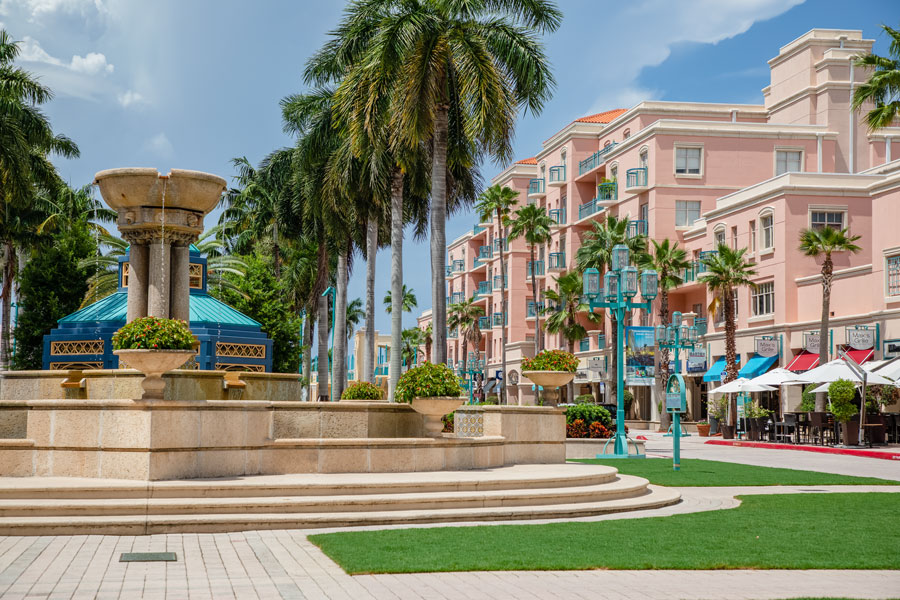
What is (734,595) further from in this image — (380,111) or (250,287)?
(250,287)

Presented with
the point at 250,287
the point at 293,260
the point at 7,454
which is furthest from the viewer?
the point at 293,260

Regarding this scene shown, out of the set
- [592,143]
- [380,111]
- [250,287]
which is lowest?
[250,287]

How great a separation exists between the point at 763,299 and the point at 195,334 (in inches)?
1509

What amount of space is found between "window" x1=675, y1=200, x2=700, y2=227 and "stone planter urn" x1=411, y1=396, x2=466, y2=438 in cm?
4937

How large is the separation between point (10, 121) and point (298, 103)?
37.1 ft

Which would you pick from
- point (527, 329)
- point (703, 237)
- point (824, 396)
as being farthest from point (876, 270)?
point (527, 329)

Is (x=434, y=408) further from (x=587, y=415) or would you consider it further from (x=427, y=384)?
(x=587, y=415)

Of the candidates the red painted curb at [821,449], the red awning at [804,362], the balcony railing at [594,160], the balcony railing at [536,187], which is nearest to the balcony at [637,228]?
the balcony railing at [594,160]

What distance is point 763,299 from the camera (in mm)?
52031

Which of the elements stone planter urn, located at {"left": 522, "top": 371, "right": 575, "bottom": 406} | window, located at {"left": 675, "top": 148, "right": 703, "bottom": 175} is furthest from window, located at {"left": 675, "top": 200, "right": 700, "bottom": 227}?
stone planter urn, located at {"left": 522, "top": 371, "right": 575, "bottom": 406}

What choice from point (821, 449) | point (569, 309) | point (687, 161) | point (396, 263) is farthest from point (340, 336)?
point (569, 309)

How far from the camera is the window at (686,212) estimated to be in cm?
6334

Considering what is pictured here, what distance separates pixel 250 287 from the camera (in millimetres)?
46250

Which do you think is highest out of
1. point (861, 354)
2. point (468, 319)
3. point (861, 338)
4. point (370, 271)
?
point (468, 319)
